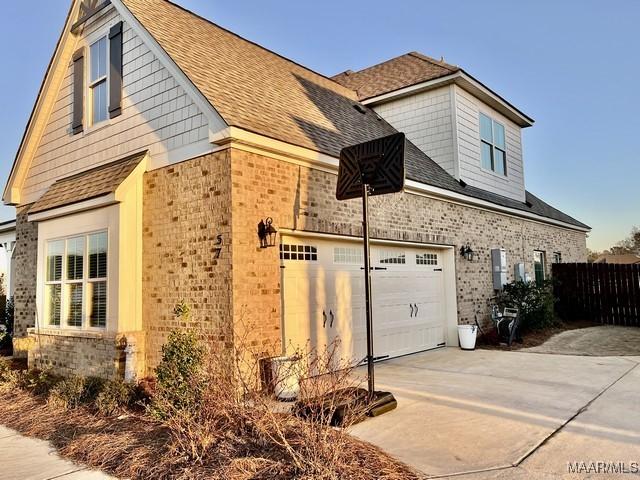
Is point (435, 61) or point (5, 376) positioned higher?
point (435, 61)

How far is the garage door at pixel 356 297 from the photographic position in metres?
7.62

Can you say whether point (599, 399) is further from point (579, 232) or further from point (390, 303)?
point (579, 232)

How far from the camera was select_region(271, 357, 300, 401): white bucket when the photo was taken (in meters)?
6.08

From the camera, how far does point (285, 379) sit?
6.14m

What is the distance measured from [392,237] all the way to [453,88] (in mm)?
Answer: 5812

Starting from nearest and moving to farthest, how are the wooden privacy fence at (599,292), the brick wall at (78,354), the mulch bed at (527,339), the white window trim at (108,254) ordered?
the brick wall at (78,354) < the white window trim at (108,254) < the mulch bed at (527,339) < the wooden privacy fence at (599,292)

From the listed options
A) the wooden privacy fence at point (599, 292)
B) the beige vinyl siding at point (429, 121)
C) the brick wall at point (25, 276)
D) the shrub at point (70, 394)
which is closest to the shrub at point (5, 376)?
the shrub at point (70, 394)

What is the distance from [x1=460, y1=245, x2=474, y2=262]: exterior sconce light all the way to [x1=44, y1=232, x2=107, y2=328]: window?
8165 millimetres

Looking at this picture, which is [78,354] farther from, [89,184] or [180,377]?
[180,377]

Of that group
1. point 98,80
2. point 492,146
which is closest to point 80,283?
point 98,80

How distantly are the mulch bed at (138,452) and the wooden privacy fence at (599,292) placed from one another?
1423 centimetres

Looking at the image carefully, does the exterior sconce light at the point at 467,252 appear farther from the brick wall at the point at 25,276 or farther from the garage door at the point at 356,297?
the brick wall at the point at 25,276

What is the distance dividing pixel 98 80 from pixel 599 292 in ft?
52.9

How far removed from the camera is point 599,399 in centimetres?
602
